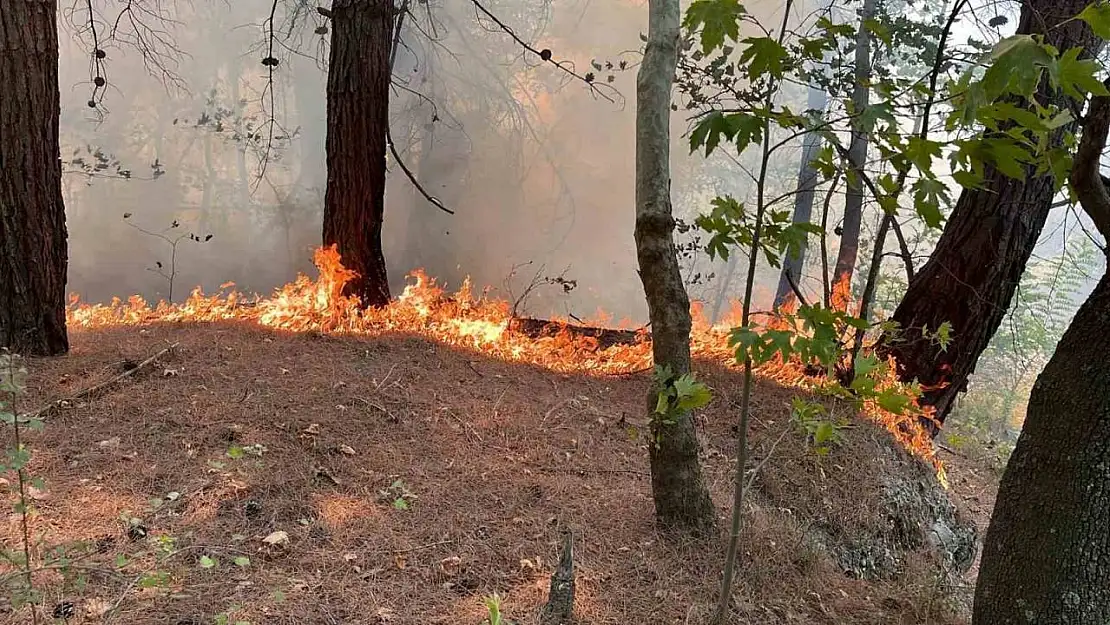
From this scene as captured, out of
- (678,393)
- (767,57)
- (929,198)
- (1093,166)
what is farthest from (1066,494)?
(767,57)

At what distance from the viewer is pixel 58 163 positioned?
4020 mm

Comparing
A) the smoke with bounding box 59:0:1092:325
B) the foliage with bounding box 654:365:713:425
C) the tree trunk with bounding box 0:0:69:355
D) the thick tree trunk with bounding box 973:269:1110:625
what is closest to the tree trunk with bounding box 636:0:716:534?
the foliage with bounding box 654:365:713:425

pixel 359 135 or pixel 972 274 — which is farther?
pixel 359 135

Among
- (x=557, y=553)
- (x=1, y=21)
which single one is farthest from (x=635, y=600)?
(x=1, y=21)

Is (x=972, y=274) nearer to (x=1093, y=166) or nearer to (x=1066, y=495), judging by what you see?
(x=1066, y=495)

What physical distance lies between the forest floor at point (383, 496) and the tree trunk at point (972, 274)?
35.0 inches

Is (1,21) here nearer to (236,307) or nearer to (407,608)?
(236,307)

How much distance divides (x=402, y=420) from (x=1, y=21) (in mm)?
3273

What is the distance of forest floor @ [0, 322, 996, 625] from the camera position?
89.1 inches

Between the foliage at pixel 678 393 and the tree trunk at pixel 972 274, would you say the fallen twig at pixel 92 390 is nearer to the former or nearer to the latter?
the foliage at pixel 678 393

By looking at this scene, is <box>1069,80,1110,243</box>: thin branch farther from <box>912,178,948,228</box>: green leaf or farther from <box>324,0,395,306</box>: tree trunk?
<box>324,0,395,306</box>: tree trunk

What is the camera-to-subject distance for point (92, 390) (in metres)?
3.58

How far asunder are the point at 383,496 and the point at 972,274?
13.9 feet

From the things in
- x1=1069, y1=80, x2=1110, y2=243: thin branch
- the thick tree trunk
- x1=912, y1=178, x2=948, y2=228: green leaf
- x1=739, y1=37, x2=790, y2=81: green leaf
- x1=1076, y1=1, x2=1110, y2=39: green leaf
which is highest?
x1=1076, y1=1, x2=1110, y2=39: green leaf
